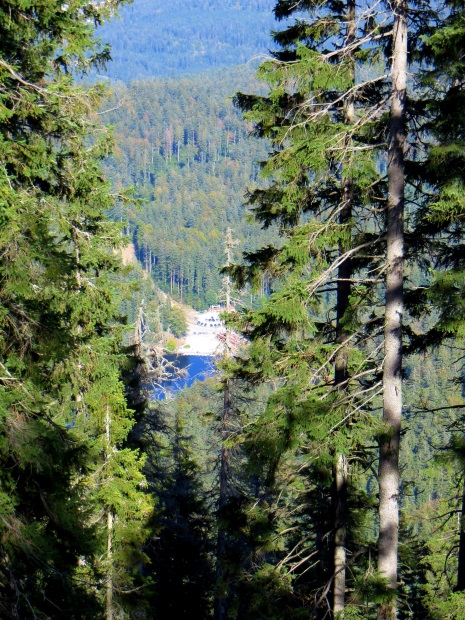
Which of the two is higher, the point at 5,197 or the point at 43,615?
the point at 5,197

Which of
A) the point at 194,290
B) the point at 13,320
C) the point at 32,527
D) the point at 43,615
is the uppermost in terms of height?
the point at 194,290

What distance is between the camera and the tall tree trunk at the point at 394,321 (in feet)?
17.0

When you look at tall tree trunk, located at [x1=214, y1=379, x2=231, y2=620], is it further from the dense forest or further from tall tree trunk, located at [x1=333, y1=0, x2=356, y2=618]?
tall tree trunk, located at [x1=333, y1=0, x2=356, y2=618]

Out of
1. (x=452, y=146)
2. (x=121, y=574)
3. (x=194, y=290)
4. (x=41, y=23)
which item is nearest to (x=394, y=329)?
(x=452, y=146)

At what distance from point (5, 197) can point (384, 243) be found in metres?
3.58

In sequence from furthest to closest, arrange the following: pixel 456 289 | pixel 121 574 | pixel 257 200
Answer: pixel 121 574, pixel 257 200, pixel 456 289

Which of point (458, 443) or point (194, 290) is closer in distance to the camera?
point (458, 443)

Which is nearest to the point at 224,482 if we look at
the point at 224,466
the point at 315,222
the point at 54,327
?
the point at 224,466

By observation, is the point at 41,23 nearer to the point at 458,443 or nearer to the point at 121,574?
the point at 458,443

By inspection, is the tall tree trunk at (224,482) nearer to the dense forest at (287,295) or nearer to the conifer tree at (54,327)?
the dense forest at (287,295)

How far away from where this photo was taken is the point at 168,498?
1655 centimetres

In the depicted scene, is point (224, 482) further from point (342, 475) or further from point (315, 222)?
point (315, 222)

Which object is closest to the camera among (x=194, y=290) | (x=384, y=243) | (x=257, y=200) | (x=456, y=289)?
(x=456, y=289)

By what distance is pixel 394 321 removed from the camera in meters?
Answer: 5.32
